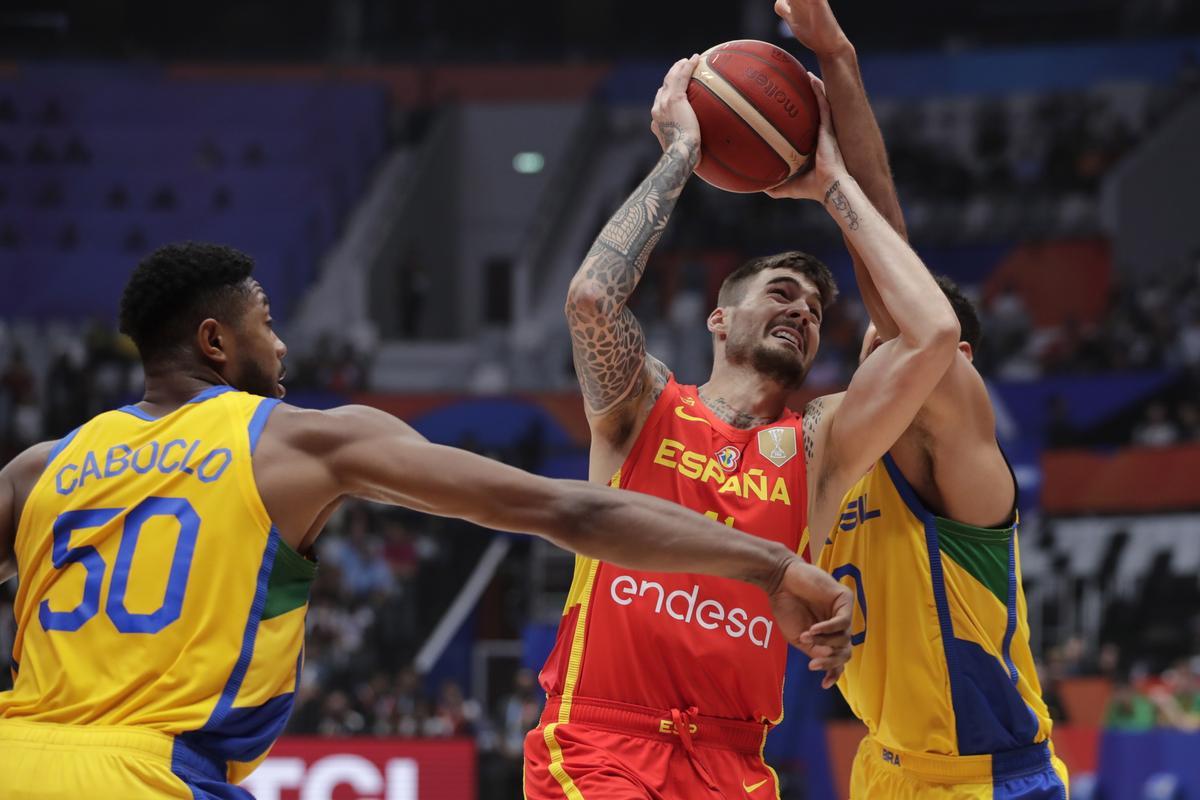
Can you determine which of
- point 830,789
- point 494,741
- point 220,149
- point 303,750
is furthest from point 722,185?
point 220,149

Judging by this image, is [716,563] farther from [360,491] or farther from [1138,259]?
[1138,259]

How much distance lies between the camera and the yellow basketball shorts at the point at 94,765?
2.99 metres

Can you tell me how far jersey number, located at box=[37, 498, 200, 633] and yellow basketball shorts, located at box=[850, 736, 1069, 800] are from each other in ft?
7.46

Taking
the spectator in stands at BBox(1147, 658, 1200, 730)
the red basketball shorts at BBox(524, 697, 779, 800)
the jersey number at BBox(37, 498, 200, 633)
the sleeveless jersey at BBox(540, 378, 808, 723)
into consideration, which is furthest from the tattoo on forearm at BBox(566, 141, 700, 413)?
the spectator in stands at BBox(1147, 658, 1200, 730)

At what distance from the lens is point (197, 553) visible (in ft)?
10.3

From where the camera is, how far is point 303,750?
9891 millimetres

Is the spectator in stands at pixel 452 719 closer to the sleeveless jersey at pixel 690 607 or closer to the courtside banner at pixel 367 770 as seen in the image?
the courtside banner at pixel 367 770

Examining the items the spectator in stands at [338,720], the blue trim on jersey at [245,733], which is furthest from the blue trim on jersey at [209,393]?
the spectator in stands at [338,720]

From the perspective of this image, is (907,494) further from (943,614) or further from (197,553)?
(197,553)

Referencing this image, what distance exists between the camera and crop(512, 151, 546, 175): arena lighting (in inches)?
1056

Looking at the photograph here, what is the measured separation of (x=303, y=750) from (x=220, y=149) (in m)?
17.4

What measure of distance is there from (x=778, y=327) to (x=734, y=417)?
308mm

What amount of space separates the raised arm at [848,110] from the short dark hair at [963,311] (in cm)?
22

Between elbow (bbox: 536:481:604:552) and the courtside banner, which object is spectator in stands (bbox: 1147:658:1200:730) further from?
elbow (bbox: 536:481:604:552)
